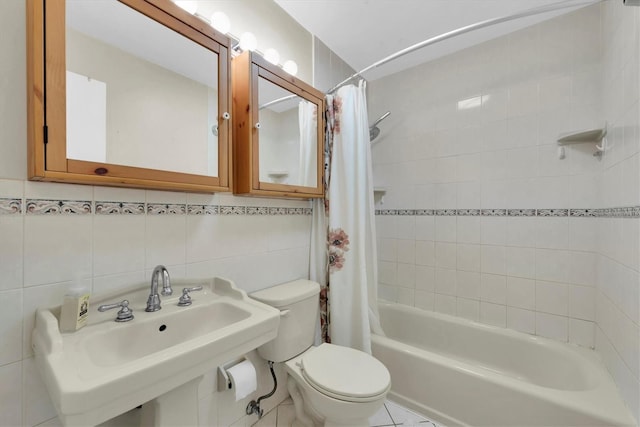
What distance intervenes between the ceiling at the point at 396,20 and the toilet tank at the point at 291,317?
161 cm

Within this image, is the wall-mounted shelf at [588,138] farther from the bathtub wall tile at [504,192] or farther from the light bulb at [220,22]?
the light bulb at [220,22]

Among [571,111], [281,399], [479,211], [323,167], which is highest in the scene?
[571,111]

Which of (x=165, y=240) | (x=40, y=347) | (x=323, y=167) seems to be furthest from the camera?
(x=323, y=167)

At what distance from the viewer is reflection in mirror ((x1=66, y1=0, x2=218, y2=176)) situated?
0.80 meters

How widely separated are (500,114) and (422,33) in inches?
29.6

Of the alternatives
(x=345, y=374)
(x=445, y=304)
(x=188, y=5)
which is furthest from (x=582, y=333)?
(x=188, y=5)

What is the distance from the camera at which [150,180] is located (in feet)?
2.95

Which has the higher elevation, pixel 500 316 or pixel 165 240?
pixel 165 240

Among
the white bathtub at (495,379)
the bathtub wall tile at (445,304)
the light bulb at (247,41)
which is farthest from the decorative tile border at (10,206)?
the bathtub wall tile at (445,304)

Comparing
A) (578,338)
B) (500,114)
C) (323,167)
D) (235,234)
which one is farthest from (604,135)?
(235,234)

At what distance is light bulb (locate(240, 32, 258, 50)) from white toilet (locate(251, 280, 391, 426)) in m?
1.25

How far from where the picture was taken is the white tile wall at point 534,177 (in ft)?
3.93

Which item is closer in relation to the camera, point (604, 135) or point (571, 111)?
point (604, 135)

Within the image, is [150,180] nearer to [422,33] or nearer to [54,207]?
[54,207]
